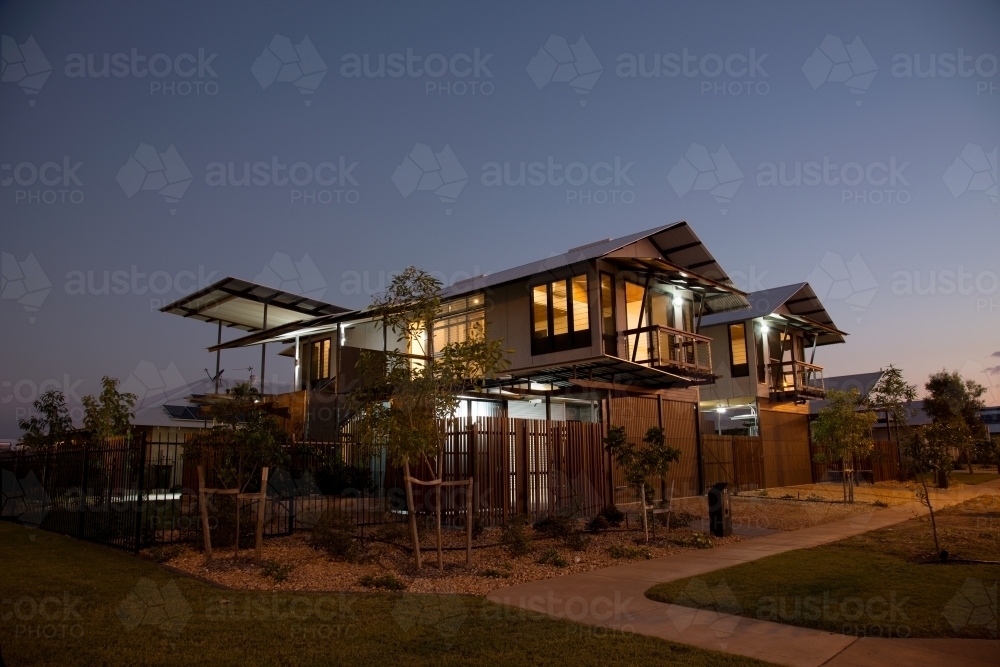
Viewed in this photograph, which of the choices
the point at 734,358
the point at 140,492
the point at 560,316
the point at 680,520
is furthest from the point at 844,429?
the point at 140,492

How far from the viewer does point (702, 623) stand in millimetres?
7281

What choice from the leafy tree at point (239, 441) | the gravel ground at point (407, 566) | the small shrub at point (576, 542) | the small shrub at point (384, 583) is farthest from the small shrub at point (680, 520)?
the leafy tree at point (239, 441)

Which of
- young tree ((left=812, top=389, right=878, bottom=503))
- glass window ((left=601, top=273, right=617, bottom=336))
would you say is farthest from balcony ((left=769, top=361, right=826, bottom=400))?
glass window ((left=601, top=273, right=617, bottom=336))

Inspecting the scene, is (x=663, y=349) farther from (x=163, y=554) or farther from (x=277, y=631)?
(x=277, y=631)

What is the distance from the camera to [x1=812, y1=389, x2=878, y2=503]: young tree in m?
22.4

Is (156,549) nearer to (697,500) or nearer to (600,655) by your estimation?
(600,655)

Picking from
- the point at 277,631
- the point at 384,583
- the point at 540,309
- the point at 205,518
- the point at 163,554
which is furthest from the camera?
the point at 540,309

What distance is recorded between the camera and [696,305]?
2725cm

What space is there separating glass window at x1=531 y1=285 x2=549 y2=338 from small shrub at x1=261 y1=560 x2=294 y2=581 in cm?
1338

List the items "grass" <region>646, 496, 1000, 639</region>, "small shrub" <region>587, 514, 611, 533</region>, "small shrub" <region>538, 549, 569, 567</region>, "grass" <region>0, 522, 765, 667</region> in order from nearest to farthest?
"grass" <region>0, 522, 765, 667</region> < "grass" <region>646, 496, 1000, 639</region> < "small shrub" <region>538, 549, 569, 567</region> < "small shrub" <region>587, 514, 611, 533</region>

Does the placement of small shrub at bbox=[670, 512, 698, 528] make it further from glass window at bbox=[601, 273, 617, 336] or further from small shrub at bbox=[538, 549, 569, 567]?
glass window at bbox=[601, 273, 617, 336]

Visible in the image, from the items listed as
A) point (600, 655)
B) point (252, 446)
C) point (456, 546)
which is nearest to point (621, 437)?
point (456, 546)

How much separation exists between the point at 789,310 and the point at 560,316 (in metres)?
16.2

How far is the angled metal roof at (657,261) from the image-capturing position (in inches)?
835
